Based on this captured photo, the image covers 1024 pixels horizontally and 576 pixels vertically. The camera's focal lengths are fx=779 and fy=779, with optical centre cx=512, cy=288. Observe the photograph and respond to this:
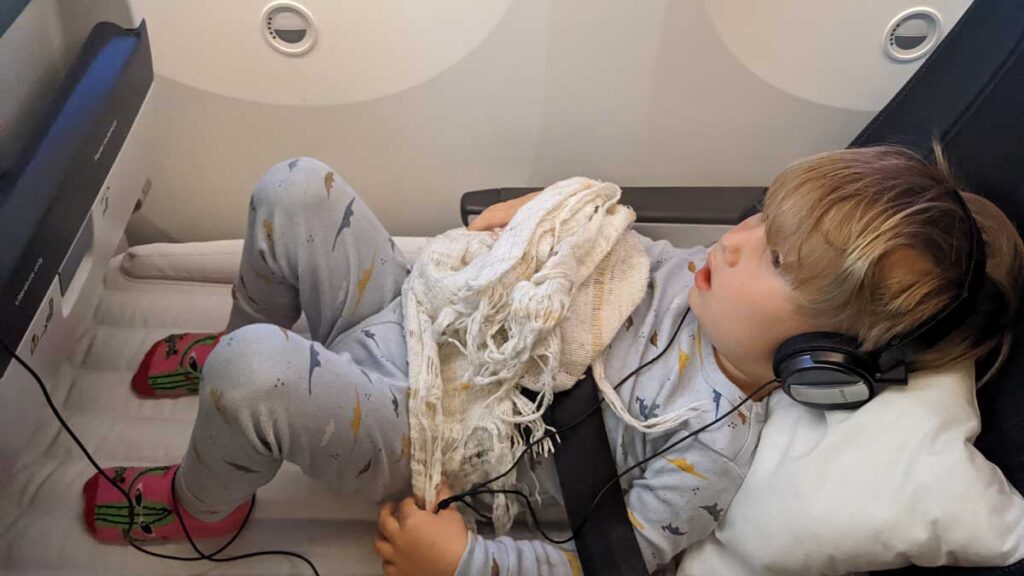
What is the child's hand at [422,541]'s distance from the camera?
3.02ft

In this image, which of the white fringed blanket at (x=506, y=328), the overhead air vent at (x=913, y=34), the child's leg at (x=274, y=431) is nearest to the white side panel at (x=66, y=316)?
the child's leg at (x=274, y=431)

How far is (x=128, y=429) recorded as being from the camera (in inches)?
45.4

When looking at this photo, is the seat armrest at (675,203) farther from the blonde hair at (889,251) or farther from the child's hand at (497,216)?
the blonde hair at (889,251)

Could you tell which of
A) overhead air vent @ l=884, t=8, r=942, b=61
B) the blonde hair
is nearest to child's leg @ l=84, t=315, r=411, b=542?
the blonde hair

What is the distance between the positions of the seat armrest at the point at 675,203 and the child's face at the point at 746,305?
0.27 m

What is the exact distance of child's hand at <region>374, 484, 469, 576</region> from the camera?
0.92 m

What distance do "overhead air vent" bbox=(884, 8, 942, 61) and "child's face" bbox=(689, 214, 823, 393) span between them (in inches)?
22.0

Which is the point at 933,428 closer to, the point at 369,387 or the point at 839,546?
the point at 839,546

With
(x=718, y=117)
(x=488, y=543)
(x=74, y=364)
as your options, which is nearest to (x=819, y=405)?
(x=488, y=543)

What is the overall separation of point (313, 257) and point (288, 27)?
0.46 metres

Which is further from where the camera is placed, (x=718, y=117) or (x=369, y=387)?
(x=718, y=117)

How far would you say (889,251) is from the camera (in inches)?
31.2

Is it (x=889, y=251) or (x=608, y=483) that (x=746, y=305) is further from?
(x=608, y=483)

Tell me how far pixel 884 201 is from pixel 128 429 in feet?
3.47
